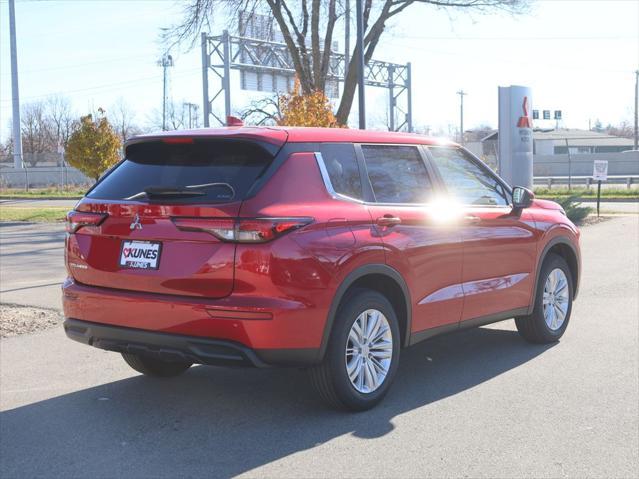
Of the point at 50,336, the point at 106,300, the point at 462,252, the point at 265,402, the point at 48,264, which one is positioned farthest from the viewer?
the point at 48,264

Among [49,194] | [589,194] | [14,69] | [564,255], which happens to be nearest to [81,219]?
[564,255]

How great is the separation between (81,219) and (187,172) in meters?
0.81

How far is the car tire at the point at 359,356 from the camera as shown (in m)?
5.05

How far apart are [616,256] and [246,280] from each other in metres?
10.8

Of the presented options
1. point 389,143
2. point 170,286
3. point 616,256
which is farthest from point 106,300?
point 616,256

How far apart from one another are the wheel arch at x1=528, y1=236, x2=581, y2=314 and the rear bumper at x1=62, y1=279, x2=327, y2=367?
2832 mm

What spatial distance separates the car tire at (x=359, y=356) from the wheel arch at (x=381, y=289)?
84 mm

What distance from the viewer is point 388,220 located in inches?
212

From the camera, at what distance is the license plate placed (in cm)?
489

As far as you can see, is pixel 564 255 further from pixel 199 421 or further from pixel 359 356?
pixel 199 421

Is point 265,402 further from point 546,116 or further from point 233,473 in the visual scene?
point 546,116

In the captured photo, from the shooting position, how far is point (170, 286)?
4828 millimetres

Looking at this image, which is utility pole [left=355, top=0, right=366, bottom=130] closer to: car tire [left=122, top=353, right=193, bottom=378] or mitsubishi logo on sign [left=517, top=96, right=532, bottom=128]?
mitsubishi logo on sign [left=517, top=96, right=532, bottom=128]

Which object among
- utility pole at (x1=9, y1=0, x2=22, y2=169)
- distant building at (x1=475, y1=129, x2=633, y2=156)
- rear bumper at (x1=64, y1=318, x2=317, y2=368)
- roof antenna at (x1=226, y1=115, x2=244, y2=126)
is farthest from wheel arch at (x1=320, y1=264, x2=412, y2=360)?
distant building at (x1=475, y1=129, x2=633, y2=156)
